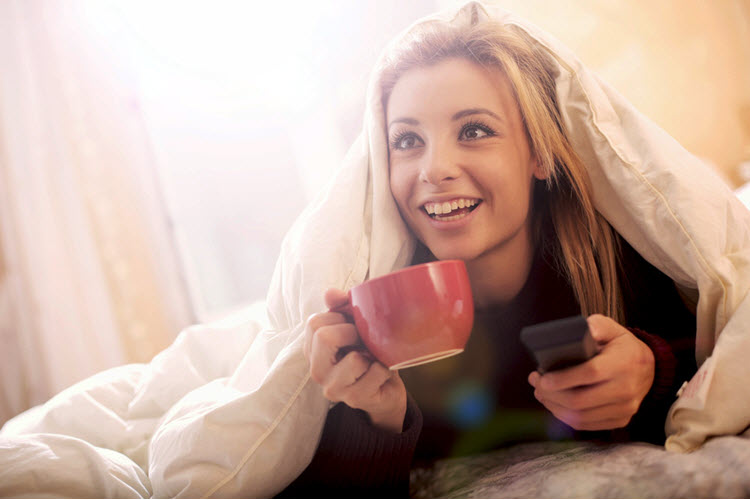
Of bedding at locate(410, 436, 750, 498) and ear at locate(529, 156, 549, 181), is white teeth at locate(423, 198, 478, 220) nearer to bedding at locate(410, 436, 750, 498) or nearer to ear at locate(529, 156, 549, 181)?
ear at locate(529, 156, 549, 181)

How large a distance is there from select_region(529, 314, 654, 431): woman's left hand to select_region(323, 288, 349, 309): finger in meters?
0.23

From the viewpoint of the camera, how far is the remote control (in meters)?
0.44

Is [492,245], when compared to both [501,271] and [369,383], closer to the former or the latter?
[501,271]

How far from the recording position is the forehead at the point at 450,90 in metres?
0.77

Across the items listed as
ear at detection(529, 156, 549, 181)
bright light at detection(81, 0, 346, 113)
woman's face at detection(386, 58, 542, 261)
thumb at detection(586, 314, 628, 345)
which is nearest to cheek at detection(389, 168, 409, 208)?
woman's face at detection(386, 58, 542, 261)

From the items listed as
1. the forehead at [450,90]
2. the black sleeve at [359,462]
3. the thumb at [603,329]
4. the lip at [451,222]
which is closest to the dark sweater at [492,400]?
the black sleeve at [359,462]

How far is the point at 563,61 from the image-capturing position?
789mm

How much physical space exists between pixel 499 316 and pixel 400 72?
0.47m

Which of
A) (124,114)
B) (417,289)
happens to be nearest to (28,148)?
(124,114)

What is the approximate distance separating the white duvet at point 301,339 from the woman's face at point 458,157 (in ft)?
0.18

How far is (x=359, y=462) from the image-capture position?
0.62 metres

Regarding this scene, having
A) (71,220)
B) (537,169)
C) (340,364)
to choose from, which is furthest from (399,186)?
(71,220)

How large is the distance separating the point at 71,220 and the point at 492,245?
7.68 feet

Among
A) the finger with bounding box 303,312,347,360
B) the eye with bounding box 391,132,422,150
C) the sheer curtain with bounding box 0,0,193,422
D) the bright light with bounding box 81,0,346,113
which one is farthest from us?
the bright light with bounding box 81,0,346,113
